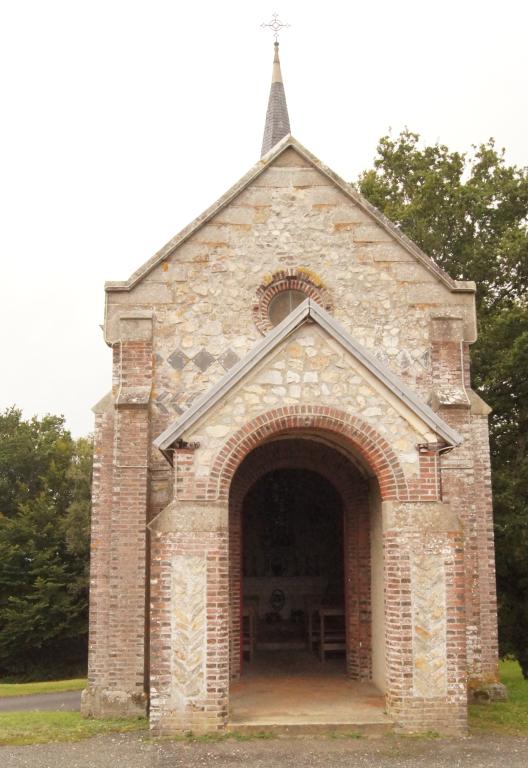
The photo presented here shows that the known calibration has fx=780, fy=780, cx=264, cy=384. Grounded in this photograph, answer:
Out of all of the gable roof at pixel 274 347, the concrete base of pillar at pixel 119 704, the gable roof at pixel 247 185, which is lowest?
the concrete base of pillar at pixel 119 704

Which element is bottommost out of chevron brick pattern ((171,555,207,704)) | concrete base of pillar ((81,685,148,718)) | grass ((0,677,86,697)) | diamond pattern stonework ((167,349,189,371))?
grass ((0,677,86,697))

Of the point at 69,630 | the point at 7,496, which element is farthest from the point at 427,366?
the point at 7,496

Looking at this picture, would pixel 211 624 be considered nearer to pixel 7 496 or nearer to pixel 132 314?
pixel 132 314

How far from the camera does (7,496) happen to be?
38812 mm

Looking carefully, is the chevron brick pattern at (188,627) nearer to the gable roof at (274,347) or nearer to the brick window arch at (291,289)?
the gable roof at (274,347)

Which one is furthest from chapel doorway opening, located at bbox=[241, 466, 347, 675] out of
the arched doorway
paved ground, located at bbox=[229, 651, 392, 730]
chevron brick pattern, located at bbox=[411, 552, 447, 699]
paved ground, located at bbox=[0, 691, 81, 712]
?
chevron brick pattern, located at bbox=[411, 552, 447, 699]

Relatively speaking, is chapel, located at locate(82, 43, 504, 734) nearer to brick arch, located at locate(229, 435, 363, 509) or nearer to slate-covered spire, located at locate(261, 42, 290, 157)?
brick arch, located at locate(229, 435, 363, 509)

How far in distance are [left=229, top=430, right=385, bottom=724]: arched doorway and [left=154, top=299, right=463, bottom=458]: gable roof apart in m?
1.36

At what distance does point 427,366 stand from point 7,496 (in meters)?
31.6

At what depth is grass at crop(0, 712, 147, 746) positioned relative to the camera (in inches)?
361

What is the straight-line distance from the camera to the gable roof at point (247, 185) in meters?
11.9

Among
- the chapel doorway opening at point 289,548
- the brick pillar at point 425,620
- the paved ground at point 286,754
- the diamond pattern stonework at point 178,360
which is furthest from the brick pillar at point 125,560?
the chapel doorway opening at point 289,548

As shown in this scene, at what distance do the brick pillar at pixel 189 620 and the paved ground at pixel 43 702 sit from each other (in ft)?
17.6

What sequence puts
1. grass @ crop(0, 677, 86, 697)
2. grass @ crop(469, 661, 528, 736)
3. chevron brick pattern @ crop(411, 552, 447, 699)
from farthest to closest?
1. grass @ crop(0, 677, 86, 697)
2. grass @ crop(469, 661, 528, 736)
3. chevron brick pattern @ crop(411, 552, 447, 699)
